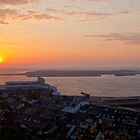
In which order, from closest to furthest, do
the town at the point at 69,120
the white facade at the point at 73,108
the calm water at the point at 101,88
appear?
1. the town at the point at 69,120
2. the white facade at the point at 73,108
3. the calm water at the point at 101,88

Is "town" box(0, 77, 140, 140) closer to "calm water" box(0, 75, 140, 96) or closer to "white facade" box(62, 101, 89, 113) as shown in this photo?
"white facade" box(62, 101, 89, 113)

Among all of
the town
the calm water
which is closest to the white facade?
the town

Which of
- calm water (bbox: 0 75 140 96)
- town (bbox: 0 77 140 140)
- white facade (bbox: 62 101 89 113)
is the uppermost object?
white facade (bbox: 62 101 89 113)

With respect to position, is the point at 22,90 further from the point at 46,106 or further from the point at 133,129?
the point at 133,129

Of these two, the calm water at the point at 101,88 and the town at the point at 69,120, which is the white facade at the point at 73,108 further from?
the calm water at the point at 101,88

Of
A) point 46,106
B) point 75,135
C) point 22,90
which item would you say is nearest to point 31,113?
point 46,106

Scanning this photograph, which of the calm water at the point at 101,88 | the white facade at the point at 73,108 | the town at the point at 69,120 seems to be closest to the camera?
the town at the point at 69,120

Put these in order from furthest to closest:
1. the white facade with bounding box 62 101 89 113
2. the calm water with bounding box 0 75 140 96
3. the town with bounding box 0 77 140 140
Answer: the calm water with bounding box 0 75 140 96 → the white facade with bounding box 62 101 89 113 → the town with bounding box 0 77 140 140

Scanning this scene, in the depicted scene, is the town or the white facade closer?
the town

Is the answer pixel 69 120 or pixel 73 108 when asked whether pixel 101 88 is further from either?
pixel 69 120

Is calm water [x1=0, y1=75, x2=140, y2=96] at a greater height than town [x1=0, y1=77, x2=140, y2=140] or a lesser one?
lesser

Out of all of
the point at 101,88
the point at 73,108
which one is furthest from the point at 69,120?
the point at 101,88

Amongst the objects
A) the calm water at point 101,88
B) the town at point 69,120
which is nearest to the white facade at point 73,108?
the town at point 69,120
